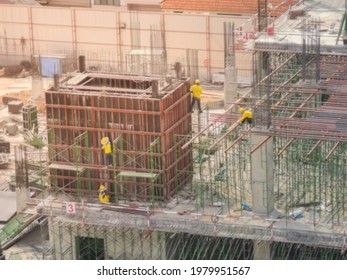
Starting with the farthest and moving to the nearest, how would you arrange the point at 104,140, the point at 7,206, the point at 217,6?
1. the point at 217,6
2. the point at 7,206
3. the point at 104,140

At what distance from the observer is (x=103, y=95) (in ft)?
197

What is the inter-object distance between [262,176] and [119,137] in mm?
6047

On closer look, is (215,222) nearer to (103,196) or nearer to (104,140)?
(103,196)

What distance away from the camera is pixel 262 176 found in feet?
191

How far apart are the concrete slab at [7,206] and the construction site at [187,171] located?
0.36 ft

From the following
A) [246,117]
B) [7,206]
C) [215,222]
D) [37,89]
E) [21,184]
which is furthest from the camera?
[37,89]

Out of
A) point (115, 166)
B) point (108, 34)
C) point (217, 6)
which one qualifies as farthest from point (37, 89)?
point (115, 166)

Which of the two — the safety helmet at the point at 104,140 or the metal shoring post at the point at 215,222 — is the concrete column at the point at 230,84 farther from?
the metal shoring post at the point at 215,222

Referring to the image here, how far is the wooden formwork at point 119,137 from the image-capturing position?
59.7 metres

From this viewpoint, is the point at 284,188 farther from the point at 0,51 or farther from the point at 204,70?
the point at 0,51

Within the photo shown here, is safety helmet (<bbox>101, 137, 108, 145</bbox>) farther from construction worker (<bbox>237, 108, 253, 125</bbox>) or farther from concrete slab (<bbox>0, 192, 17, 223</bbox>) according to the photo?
concrete slab (<bbox>0, 192, 17, 223</bbox>)

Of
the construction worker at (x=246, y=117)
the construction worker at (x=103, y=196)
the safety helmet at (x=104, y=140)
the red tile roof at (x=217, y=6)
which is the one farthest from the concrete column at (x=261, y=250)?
the red tile roof at (x=217, y=6)

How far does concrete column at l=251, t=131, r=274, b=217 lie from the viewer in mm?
58188

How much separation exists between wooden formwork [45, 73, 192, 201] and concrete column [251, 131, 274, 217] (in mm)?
3800
